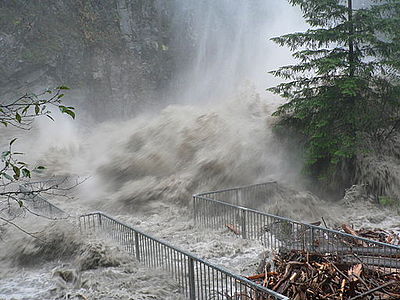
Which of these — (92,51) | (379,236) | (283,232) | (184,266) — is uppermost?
(92,51)

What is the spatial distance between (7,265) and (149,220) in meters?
4.41

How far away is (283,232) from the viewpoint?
25.9 ft

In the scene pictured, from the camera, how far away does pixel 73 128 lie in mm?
22469

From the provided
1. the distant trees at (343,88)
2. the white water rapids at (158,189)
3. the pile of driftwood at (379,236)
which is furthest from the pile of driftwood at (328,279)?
the distant trees at (343,88)

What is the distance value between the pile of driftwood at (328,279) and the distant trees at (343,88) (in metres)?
6.58

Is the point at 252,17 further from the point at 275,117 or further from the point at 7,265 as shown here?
the point at 7,265

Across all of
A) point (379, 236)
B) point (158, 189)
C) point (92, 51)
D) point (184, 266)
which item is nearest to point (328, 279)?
point (184, 266)

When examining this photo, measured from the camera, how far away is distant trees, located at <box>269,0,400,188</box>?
472 inches

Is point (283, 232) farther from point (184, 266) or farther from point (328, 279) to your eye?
point (184, 266)

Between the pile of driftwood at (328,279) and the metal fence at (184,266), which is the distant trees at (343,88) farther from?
the metal fence at (184,266)

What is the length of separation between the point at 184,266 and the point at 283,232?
9.56 feet

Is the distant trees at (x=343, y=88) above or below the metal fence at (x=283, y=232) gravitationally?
above

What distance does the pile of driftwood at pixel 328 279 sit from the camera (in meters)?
4.86

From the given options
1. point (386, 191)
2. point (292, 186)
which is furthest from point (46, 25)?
point (386, 191)
